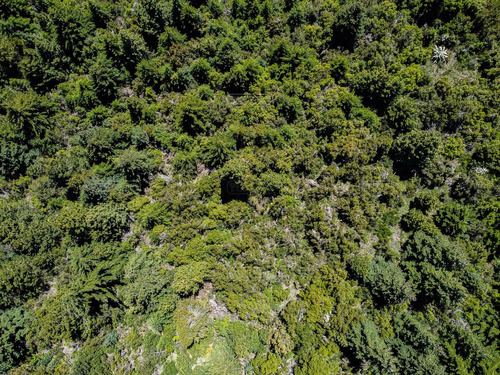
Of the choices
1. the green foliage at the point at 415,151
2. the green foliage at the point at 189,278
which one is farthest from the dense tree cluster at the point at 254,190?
the green foliage at the point at 415,151

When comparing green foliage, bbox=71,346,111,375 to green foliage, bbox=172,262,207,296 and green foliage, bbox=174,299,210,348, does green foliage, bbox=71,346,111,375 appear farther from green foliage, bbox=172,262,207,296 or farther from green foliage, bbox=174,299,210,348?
green foliage, bbox=172,262,207,296

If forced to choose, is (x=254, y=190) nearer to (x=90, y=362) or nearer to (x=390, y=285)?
(x=390, y=285)

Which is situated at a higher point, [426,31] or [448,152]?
[426,31]

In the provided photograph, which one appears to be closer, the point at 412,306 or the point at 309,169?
the point at 412,306

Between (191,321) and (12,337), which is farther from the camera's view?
(12,337)

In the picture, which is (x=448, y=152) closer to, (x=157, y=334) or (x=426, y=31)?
(x=426, y=31)

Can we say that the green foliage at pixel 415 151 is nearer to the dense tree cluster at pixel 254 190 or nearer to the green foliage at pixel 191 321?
the dense tree cluster at pixel 254 190

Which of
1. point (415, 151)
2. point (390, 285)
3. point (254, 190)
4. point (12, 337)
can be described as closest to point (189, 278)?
point (254, 190)

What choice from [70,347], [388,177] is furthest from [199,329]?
[388,177]
